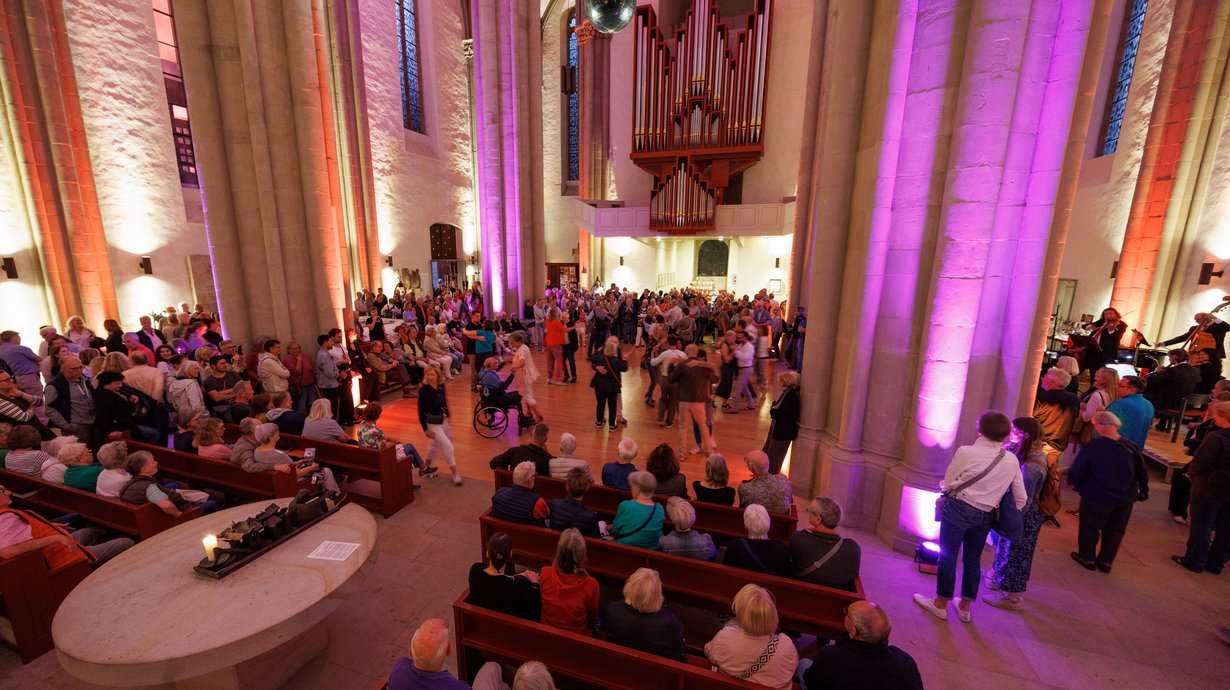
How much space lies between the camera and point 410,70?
17234 mm

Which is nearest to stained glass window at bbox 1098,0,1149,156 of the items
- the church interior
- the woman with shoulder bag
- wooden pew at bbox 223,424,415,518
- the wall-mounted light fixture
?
the church interior

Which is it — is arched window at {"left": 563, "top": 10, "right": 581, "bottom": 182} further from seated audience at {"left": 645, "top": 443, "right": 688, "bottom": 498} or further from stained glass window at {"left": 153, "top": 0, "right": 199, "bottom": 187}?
seated audience at {"left": 645, "top": 443, "right": 688, "bottom": 498}

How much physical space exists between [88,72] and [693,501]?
13598 mm

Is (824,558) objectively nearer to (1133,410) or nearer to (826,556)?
(826,556)

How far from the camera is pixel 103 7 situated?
9.51 metres

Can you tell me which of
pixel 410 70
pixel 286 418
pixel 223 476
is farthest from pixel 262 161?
pixel 410 70

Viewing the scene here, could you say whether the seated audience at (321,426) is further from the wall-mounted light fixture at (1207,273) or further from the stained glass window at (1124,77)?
the stained glass window at (1124,77)

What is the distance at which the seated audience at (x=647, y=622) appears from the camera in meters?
2.32

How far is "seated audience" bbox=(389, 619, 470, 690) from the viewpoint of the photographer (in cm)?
198

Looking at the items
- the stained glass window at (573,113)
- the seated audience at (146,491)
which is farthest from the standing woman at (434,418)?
the stained glass window at (573,113)

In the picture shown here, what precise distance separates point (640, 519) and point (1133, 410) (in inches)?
195

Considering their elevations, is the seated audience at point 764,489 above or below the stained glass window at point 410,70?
below

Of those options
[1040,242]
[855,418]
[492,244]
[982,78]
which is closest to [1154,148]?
[1040,242]

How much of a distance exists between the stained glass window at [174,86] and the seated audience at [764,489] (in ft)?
45.3
